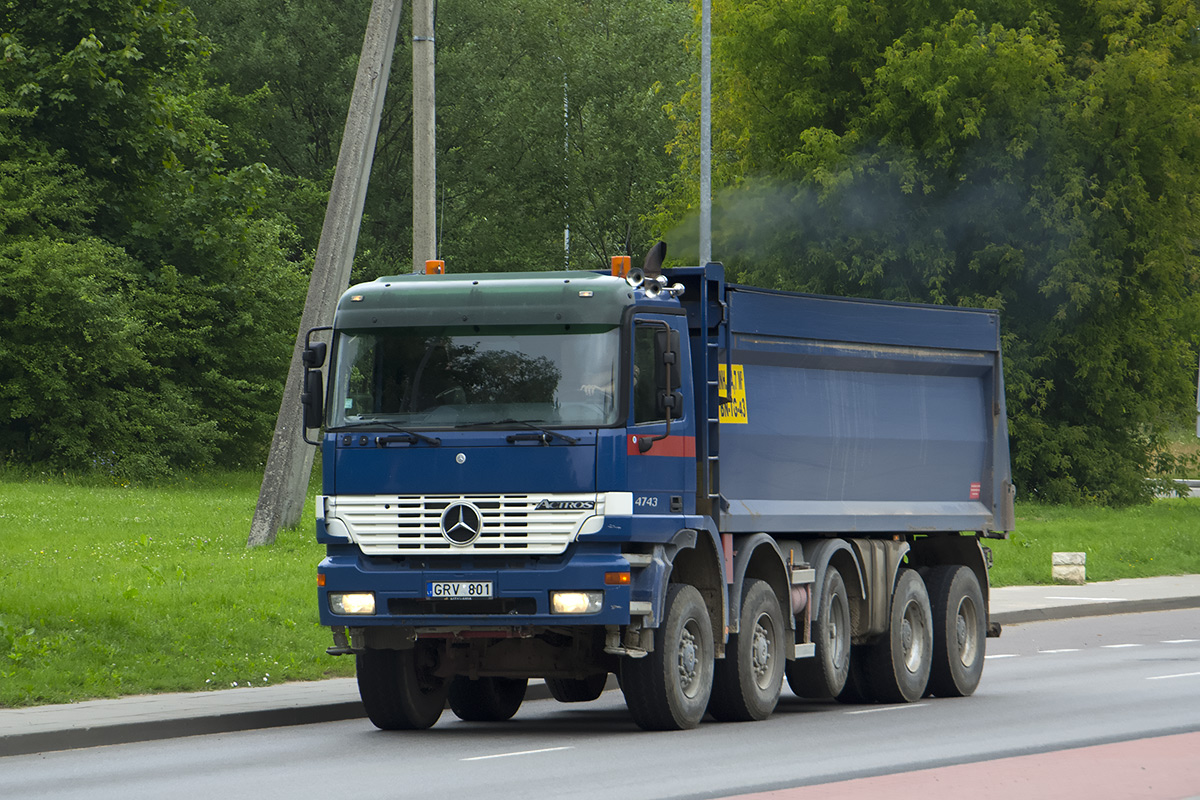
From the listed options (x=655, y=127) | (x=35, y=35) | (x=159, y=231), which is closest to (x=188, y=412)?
(x=159, y=231)

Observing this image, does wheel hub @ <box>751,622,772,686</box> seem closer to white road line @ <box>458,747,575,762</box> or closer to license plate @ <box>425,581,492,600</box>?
white road line @ <box>458,747,575,762</box>

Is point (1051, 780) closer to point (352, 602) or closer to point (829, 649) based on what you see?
point (829, 649)

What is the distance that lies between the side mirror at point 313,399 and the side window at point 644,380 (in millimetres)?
2152

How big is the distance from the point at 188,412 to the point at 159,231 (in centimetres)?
434

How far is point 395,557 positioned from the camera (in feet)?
41.2

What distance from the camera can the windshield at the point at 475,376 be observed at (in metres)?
12.4

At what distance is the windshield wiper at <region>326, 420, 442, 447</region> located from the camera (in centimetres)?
1241

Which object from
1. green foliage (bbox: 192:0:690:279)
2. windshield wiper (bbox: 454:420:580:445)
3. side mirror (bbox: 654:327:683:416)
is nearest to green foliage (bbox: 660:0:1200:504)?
green foliage (bbox: 192:0:690:279)

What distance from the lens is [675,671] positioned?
12719 millimetres

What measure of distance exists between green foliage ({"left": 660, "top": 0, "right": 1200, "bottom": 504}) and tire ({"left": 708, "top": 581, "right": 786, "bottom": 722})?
90.3 feet

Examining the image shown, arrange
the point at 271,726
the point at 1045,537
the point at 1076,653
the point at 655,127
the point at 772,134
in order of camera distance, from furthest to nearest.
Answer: the point at 655,127 < the point at 772,134 < the point at 1045,537 < the point at 1076,653 < the point at 271,726

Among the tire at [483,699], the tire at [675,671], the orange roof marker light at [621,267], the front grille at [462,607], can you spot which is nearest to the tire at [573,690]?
the tire at [483,699]

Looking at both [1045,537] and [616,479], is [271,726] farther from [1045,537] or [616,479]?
[1045,537]

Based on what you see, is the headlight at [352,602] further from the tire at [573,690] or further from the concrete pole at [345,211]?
the concrete pole at [345,211]
